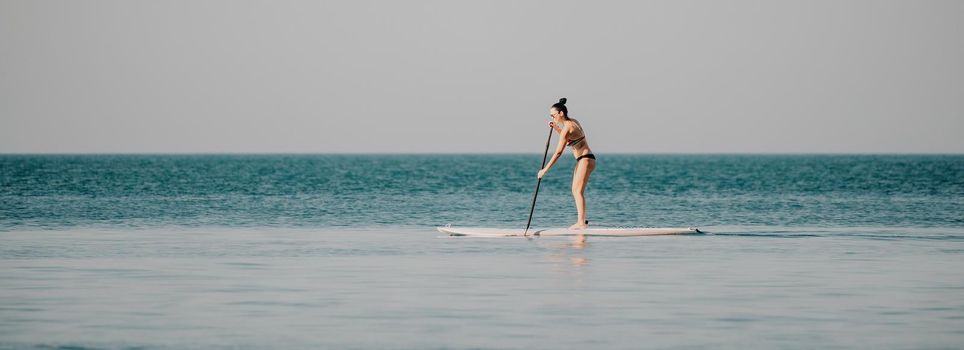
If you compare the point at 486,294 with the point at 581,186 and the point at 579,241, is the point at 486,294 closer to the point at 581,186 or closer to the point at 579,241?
the point at 579,241

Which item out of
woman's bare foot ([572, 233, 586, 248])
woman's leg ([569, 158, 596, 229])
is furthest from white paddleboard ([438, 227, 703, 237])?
woman's leg ([569, 158, 596, 229])

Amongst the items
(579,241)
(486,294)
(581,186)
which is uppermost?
(581,186)

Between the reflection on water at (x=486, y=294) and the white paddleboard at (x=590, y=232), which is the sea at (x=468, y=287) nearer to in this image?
the reflection on water at (x=486, y=294)

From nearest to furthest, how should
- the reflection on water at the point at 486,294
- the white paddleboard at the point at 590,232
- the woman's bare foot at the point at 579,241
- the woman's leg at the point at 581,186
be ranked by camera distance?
the reflection on water at the point at 486,294 → the woman's bare foot at the point at 579,241 → the white paddleboard at the point at 590,232 → the woman's leg at the point at 581,186

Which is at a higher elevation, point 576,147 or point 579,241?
point 576,147

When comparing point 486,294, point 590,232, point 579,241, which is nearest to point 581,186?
point 590,232

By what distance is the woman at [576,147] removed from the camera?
71.4 feet

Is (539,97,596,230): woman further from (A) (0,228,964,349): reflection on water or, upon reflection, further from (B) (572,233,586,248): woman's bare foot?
(A) (0,228,964,349): reflection on water

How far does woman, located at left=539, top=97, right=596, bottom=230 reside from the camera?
21766 millimetres

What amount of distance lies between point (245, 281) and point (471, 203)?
26507mm

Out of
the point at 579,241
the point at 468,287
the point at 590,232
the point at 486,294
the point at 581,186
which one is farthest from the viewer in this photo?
the point at 581,186

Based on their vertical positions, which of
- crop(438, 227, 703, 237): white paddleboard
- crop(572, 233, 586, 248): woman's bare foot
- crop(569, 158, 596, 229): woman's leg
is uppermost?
crop(569, 158, 596, 229): woman's leg

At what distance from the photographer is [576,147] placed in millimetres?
22281

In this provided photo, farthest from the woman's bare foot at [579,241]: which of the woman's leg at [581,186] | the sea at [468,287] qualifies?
the woman's leg at [581,186]
